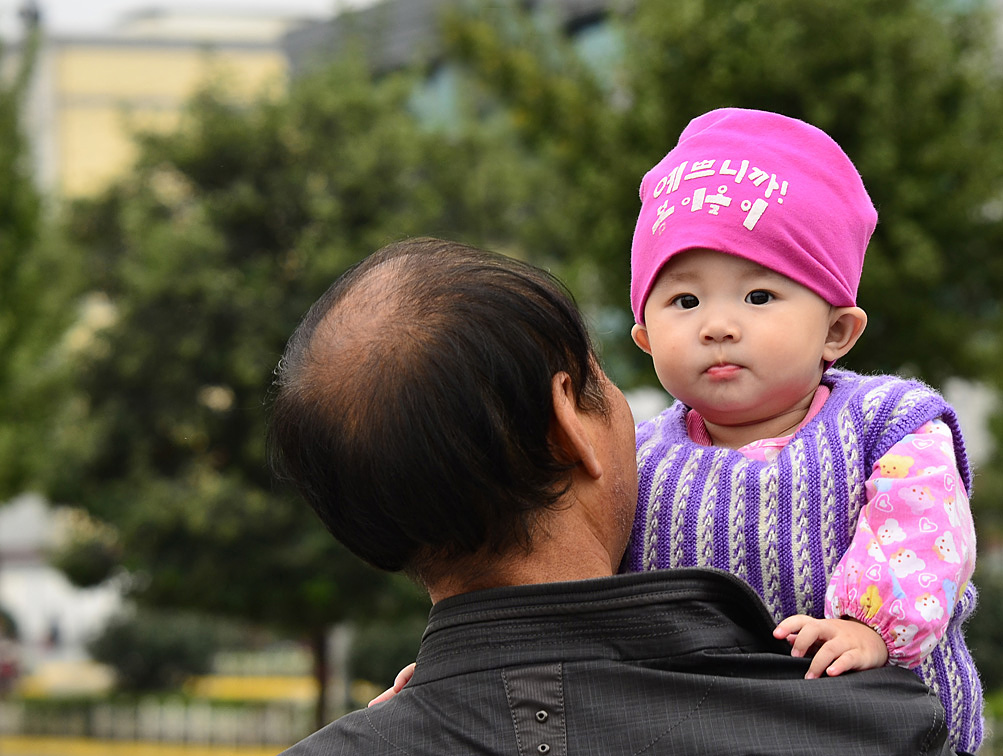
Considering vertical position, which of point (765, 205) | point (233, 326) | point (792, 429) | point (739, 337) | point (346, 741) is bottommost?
point (346, 741)

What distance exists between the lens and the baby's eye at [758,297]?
1.80m

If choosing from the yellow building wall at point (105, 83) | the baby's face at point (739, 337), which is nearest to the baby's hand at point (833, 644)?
the baby's face at point (739, 337)

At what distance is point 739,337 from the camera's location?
5.83 ft

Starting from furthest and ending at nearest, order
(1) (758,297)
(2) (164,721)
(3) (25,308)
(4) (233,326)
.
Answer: (2) (164,721)
(3) (25,308)
(4) (233,326)
(1) (758,297)

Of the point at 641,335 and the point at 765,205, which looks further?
the point at 641,335

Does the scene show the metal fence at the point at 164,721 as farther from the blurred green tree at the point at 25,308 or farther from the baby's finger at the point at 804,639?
the baby's finger at the point at 804,639

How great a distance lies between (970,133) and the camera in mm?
9281

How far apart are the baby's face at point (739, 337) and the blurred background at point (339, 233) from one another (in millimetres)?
7442

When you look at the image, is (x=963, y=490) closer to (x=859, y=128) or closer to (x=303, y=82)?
(x=859, y=128)

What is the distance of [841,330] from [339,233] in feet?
36.0

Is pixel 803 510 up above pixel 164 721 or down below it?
below

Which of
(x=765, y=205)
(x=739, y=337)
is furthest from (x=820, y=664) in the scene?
(x=765, y=205)

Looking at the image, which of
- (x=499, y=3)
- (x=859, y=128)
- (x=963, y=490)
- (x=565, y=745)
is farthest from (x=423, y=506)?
(x=499, y=3)

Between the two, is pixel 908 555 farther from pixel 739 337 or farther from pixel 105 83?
pixel 105 83
